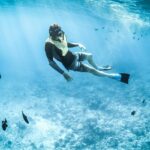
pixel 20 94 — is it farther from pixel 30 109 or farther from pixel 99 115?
pixel 99 115

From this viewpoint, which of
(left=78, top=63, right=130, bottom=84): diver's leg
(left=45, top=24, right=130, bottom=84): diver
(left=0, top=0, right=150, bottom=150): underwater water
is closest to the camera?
(left=45, top=24, right=130, bottom=84): diver

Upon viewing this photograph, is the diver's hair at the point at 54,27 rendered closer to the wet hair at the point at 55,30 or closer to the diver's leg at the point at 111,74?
the wet hair at the point at 55,30

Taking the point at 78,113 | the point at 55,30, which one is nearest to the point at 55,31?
the point at 55,30

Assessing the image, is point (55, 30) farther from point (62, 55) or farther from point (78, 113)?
point (78, 113)

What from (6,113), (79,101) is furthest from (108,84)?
(6,113)

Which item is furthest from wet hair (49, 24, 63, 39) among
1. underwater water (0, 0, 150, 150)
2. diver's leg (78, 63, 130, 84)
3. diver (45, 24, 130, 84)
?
underwater water (0, 0, 150, 150)

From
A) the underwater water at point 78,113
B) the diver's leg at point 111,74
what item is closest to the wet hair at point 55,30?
the diver's leg at point 111,74

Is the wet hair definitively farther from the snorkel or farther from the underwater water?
the underwater water

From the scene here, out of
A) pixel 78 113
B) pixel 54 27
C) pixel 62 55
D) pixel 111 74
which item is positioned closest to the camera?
→ pixel 54 27

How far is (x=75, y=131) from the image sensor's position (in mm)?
15898

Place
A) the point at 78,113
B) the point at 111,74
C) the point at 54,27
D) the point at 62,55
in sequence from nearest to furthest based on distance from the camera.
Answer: the point at 54,27 → the point at 62,55 → the point at 111,74 → the point at 78,113

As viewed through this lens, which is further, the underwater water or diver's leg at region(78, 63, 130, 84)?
the underwater water

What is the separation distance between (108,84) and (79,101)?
525cm

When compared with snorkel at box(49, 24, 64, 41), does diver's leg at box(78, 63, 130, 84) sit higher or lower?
lower
